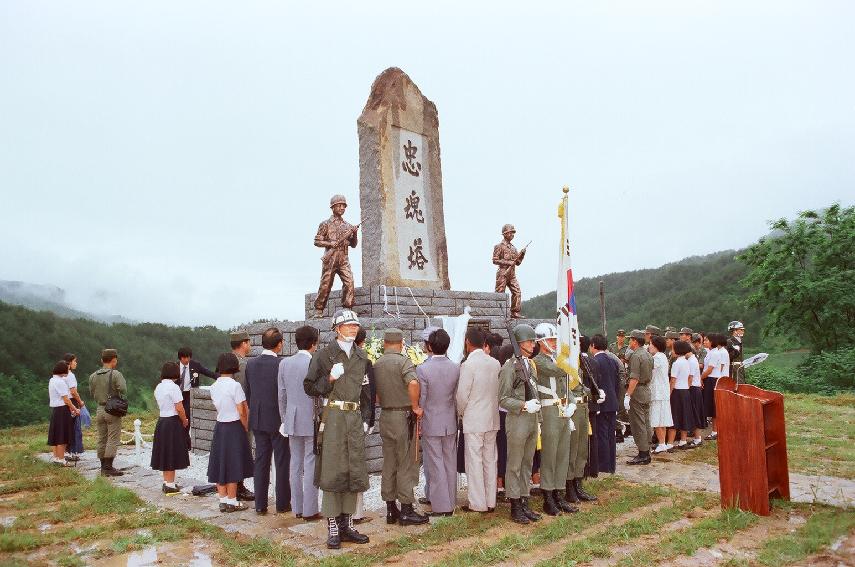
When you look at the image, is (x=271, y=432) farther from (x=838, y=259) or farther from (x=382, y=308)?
(x=838, y=259)

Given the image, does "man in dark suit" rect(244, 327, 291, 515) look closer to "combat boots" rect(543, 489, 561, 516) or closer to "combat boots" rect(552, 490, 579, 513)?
"combat boots" rect(543, 489, 561, 516)

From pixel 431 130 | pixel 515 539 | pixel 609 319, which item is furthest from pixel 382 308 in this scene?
pixel 609 319

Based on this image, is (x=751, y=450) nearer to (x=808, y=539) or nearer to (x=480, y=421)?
(x=808, y=539)

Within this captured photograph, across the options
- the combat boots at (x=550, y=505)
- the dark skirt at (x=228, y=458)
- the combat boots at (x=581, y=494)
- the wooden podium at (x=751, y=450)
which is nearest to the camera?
the wooden podium at (x=751, y=450)

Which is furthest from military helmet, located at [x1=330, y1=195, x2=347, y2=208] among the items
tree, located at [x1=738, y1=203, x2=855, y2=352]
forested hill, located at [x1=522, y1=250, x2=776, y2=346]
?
forested hill, located at [x1=522, y1=250, x2=776, y2=346]

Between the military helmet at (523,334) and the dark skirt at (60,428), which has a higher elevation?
the military helmet at (523,334)

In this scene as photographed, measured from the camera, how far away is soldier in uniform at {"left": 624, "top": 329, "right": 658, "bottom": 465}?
8039mm

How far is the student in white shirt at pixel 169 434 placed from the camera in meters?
6.89

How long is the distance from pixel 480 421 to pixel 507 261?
613 centimetres

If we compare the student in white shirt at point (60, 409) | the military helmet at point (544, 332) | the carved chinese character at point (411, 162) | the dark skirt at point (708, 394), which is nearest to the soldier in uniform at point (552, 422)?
the military helmet at point (544, 332)

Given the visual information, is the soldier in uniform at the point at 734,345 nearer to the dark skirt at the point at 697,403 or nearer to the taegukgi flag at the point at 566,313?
the dark skirt at the point at 697,403

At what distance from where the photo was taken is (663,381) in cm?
841

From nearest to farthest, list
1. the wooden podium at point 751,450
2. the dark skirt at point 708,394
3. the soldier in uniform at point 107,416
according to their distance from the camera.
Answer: the wooden podium at point 751,450 → the soldier in uniform at point 107,416 → the dark skirt at point 708,394

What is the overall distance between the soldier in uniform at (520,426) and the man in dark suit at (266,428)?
2.18 meters
